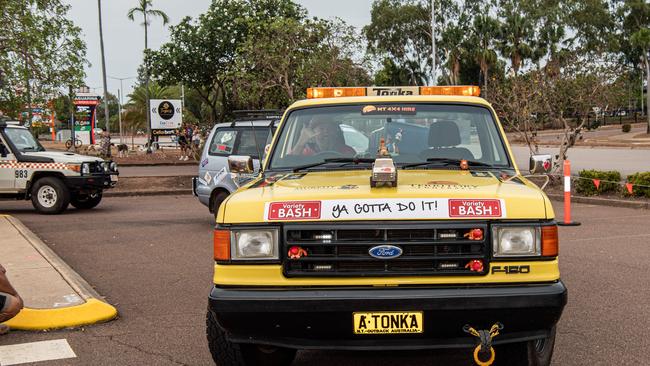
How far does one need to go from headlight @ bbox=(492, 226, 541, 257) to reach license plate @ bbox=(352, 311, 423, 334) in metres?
0.60

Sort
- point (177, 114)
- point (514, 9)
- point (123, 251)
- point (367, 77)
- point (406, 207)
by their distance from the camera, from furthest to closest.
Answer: point (514, 9) → point (177, 114) → point (367, 77) → point (123, 251) → point (406, 207)

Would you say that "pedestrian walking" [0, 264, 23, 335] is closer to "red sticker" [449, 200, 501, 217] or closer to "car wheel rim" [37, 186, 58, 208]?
"red sticker" [449, 200, 501, 217]

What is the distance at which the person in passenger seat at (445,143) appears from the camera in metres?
5.82

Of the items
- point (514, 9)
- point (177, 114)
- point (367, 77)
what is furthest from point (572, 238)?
point (514, 9)

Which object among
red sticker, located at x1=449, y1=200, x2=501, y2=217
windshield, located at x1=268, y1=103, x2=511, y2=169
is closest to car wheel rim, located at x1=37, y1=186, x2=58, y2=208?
windshield, located at x1=268, y1=103, x2=511, y2=169

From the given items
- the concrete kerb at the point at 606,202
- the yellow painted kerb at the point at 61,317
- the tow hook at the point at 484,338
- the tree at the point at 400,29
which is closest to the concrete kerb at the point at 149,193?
the concrete kerb at the point at 606,202

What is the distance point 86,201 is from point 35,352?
41.6 feet

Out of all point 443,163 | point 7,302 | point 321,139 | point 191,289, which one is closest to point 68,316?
point 7,302

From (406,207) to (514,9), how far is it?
217 ft

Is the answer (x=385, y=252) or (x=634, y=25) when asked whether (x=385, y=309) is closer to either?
(x=385, y=252)

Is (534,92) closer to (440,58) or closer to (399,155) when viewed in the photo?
(399,155)

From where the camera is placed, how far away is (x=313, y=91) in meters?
6.57

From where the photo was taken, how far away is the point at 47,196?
55.6ft

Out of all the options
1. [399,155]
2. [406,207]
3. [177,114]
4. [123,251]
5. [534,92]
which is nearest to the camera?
[406,207]
